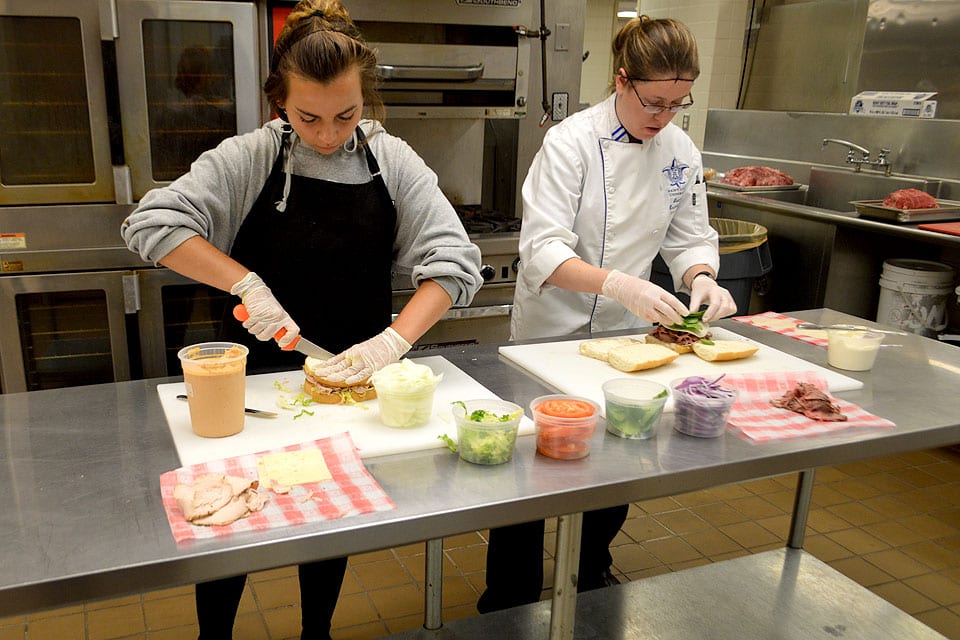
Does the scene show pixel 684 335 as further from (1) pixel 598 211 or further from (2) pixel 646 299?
(1) pixel 598 211

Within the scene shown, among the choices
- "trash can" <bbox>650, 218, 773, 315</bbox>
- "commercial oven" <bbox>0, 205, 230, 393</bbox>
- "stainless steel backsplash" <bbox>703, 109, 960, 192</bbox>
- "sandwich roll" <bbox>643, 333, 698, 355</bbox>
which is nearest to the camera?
"sandwich roll" <bbox>643, 333, 698, 355</bbox>

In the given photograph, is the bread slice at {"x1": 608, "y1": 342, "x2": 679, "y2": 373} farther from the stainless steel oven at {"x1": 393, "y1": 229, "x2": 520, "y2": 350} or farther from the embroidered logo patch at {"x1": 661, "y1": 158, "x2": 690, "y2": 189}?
the stainless steel oven at {"x1": 393, "y1": 229, "x2": 520, "y2": 350}

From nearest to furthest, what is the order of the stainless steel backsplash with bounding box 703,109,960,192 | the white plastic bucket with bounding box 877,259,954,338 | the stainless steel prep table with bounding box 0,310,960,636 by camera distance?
the stainless steel prep table with bounding box 0,310,960,636, the white plastic bucket with bounding box 877,259,954,338, the stainless steel backsplash with bounding box 703,109,960,192

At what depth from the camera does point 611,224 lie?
96.0 inches

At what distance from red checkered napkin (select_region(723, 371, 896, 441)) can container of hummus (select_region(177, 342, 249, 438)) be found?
3.31ft

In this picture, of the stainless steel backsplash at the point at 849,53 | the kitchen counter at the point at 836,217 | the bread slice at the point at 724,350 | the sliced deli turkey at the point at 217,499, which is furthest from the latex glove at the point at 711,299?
the stainless steel backsplash at the point at 849,53

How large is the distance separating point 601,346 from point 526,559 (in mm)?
742

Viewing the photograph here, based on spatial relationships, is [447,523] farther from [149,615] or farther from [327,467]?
[149,615]

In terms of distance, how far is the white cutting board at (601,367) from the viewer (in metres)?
1.92

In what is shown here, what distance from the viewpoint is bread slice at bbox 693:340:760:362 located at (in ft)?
6.84

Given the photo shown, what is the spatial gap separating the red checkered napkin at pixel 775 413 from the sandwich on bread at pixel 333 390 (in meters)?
0.78

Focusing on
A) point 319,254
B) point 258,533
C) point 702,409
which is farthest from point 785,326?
point 258,533

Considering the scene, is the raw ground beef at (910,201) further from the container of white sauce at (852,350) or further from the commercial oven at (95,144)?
the commercial oven at (95,144)

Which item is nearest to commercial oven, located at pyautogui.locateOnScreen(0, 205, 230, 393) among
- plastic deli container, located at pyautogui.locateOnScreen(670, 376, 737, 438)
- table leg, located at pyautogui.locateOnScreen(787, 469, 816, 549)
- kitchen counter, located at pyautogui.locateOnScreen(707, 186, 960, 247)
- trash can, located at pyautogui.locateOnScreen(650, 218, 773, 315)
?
plastic deli container, located at pyautogui.locateOnScreen(670, 376, 737, 438)
